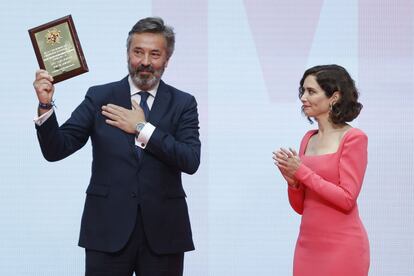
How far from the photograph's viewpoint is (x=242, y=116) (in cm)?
369

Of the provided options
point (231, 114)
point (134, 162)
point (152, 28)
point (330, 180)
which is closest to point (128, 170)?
point (134, 162)

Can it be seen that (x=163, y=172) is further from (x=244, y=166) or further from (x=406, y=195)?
(x=406, y=195)

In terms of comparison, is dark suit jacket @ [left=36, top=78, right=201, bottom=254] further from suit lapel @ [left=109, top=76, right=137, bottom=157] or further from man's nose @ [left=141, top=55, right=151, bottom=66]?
man's nose @ [left=141, top=55, right=151, bottom=66]

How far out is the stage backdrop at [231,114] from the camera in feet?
12.0

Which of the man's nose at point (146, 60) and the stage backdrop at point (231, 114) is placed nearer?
the man's nose at point (146, 60)

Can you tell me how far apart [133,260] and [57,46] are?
2.35ft

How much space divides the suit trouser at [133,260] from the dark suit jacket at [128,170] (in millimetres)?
24

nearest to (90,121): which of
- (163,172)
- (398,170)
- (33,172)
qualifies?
(163,172)

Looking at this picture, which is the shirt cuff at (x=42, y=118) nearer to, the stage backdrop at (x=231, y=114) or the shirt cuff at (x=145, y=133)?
the shirt cuff at (x=145, y=133)

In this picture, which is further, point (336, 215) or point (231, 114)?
point (231, 114)

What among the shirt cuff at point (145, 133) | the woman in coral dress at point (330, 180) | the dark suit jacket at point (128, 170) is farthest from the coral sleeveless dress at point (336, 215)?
the shirt cuff at point (145, 133)

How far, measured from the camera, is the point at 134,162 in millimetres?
2402

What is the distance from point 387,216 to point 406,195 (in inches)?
5.4

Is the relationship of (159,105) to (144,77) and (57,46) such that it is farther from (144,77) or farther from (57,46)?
(57,46)
